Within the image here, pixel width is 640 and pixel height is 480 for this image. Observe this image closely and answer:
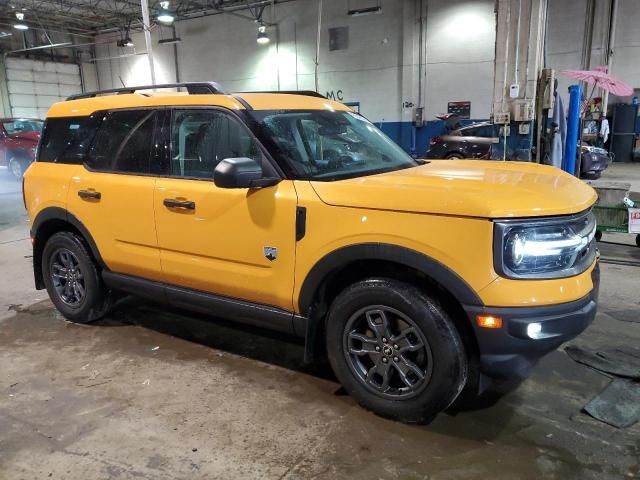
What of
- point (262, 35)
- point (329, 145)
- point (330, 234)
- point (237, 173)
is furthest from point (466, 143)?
point (237, 173)

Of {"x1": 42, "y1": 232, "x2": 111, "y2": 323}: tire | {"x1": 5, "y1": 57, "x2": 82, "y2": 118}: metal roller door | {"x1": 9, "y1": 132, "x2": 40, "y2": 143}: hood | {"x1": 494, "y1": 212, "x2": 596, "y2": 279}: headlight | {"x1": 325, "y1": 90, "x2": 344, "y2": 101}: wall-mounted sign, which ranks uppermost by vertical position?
{"x1": 5, "y1": 57, "x2": 82, "y2": 118}: metal roller door

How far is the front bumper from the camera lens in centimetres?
239

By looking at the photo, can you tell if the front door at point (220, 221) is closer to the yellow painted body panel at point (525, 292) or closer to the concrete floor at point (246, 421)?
the concrete floor at point (246, 421)

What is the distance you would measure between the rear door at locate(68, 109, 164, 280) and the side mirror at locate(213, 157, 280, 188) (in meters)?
0.97

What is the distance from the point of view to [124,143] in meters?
3.87

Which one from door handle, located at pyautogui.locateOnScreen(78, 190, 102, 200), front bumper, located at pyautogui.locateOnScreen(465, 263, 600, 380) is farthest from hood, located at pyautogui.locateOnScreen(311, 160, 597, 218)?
door handle, located at pyautogui.locateOnScreen(78, 190, 102, 200)

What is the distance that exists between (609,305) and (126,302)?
4476 millimetres

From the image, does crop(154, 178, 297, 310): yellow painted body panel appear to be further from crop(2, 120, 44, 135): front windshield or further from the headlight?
crop(2, 120, 44, 135): front windshield

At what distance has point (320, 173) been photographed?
3084 millimetres

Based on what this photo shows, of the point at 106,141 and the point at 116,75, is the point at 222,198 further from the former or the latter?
the point at 116,75

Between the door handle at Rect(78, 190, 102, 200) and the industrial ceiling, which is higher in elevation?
the industrial ceiling

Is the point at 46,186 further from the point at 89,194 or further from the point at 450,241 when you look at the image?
Answer: the point at 450,241

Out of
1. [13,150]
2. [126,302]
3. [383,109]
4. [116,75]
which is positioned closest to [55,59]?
[116,75]

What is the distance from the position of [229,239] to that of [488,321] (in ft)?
5.30
